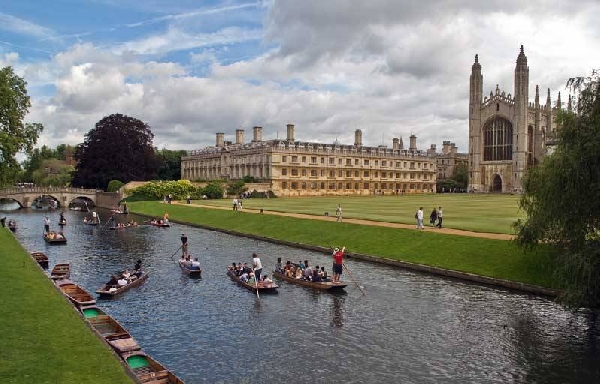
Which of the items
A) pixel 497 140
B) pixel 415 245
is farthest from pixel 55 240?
pixel 497 140

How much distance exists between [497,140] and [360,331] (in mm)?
112858

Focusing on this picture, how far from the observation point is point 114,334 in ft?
54.1

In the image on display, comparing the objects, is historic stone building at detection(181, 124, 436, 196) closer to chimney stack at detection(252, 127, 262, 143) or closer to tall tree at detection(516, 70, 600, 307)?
chimney stack at detection(252, 127, 262, 143)

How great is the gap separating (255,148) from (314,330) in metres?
86.5

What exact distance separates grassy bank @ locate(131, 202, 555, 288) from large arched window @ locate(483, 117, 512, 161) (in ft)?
279

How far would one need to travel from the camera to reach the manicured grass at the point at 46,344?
39.8 ft

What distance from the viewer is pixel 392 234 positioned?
3684cm

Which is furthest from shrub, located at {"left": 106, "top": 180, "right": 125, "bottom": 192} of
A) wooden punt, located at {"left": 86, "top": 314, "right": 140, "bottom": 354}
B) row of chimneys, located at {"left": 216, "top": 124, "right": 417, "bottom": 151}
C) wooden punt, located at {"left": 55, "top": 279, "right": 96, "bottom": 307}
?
wooden punt, located at {"left": 86, "top": 314, "right": 140, "bottom": 354}

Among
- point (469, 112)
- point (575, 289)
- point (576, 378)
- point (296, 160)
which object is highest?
point (469, 112)

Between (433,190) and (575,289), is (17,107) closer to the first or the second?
(575,289)

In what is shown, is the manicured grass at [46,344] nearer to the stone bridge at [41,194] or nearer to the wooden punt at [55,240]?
the wooden punt at [55,240]

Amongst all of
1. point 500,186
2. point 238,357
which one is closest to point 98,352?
point 238,357

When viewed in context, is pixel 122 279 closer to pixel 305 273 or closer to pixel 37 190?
pixel 305 273

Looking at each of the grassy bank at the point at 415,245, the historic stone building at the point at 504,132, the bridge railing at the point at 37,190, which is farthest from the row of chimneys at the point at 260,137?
the grassy bank at the point at 415,245
